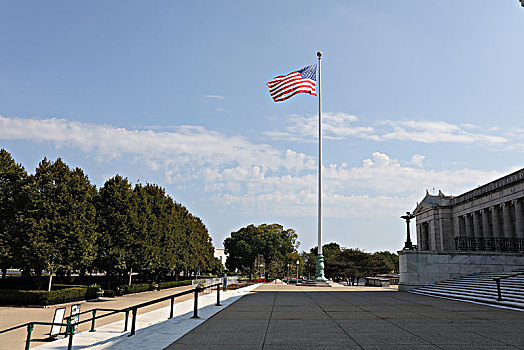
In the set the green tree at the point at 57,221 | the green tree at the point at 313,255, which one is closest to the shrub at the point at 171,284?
the green tree at the point at 57,221

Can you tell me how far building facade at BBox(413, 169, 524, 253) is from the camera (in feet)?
117

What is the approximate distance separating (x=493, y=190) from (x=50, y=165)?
40.1m

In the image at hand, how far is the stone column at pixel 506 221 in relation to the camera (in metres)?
37.9

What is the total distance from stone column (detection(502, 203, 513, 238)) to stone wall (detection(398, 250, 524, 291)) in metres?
10.3

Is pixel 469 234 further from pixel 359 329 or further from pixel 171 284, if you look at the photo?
pixel 359 329

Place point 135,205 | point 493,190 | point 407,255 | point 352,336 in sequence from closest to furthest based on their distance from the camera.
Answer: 1. point 352,336
2. point 407,255
3. point 135,205
4. point 493,190

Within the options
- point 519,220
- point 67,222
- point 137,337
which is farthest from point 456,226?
point 137,337

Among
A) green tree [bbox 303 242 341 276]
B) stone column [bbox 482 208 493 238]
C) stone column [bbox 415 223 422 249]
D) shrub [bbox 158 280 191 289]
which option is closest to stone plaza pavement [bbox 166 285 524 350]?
stone column [bbox 482 208 493 238]

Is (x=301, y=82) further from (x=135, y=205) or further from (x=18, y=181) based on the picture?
(x=18, y=181)

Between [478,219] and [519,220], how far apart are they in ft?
28.2

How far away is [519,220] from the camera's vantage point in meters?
36.4

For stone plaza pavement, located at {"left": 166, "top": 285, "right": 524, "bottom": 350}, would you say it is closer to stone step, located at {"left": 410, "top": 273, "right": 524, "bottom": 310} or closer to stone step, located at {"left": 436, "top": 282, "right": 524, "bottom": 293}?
stone step, located at {"left": 410, "top": 273, "right": 524, "bottom": 310}

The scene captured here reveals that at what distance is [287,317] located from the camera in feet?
44.1

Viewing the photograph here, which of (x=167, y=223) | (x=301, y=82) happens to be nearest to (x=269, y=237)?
(x=167, y=223)
